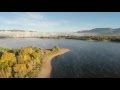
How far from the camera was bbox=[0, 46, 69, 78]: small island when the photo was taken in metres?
5.23

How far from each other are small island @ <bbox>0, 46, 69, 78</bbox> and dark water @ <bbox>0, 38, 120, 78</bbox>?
0.47 feet

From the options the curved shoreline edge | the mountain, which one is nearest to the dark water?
the curved shoreline edge

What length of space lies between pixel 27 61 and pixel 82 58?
1.57 m

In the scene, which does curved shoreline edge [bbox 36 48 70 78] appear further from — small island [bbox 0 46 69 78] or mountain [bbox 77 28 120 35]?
mountain [bbox 77 28 120 35]

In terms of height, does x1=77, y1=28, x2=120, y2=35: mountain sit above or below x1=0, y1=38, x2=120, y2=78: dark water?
above

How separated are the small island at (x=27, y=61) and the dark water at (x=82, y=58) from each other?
0.47ft

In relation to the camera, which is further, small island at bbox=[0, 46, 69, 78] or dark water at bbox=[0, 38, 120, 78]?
dark water at bbox=[0, 38, 120, 78]

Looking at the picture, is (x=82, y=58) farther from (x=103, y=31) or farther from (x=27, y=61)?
(x=27, y=61)

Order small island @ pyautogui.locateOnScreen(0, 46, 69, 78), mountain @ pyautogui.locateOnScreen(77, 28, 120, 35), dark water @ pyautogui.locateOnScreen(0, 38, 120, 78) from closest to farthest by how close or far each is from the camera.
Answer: small island @ pyautogui.locateOnScreen(0, 46, 69, 78), dark water @ pyautogui.locateOnScreen(0, 38, 120, 78), mountain @ pyautogui.locateOnScreen(77, 28, 120, 35)

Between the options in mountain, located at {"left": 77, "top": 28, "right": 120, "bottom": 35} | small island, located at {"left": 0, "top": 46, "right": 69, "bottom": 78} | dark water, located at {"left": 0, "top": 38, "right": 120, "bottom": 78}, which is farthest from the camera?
mountain, located at {"left": 77, "top": 28, "right": 120, "bottom": 35}

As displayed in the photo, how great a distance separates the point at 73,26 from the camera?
5746 mm

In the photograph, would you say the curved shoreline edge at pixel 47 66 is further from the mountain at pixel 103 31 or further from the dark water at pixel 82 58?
the mountain at pixel 103 31

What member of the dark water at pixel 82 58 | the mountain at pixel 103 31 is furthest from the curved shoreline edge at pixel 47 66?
the mountain at pixel 103 31
